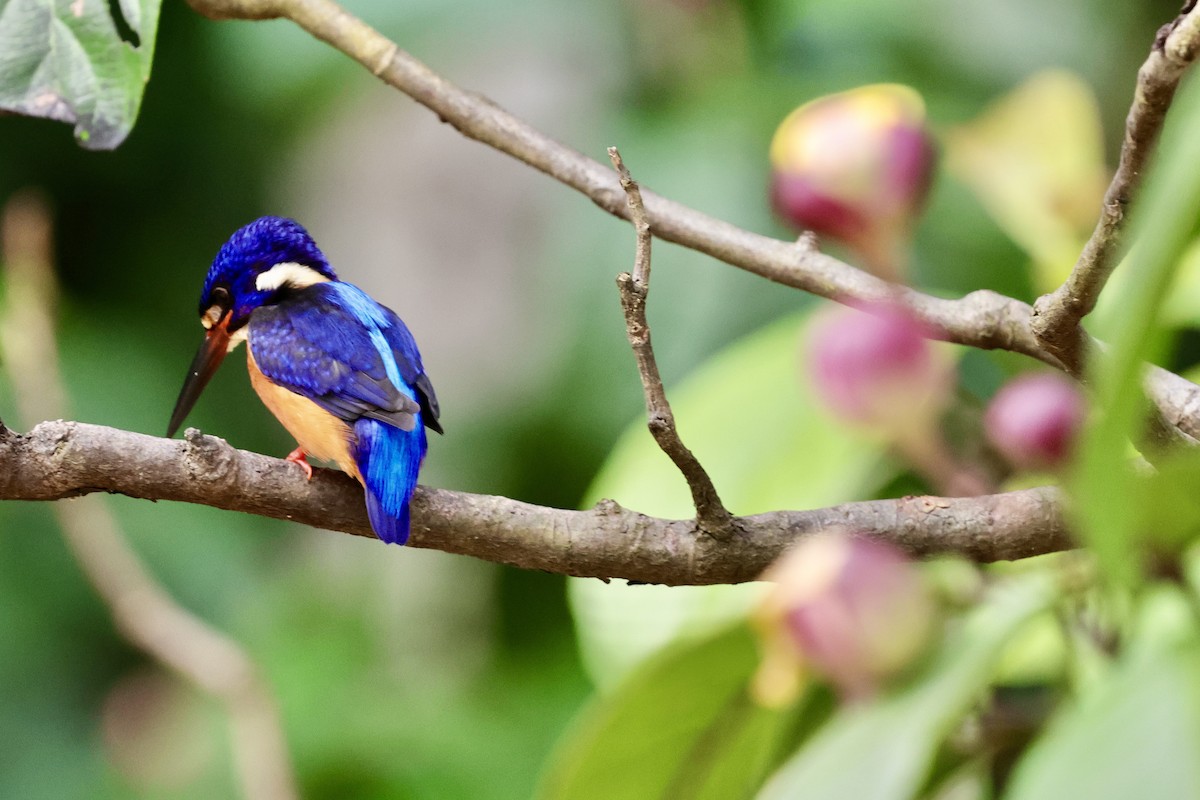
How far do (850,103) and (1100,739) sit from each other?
488 mm

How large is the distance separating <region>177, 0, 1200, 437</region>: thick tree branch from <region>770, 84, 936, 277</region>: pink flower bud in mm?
24

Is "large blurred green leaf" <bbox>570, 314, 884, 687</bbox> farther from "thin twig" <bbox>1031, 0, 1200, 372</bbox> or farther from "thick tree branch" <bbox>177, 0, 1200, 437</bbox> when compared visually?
"thin twig" <bbox>1031, 0, 1200, 372</bbox>

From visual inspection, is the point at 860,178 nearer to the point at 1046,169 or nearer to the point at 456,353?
the point at 1046,169

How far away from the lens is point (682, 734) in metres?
0.83

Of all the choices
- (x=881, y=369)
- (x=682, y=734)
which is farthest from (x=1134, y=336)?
(x=682, y=734)

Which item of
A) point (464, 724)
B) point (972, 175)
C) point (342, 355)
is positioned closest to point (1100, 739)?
point (342, 355)

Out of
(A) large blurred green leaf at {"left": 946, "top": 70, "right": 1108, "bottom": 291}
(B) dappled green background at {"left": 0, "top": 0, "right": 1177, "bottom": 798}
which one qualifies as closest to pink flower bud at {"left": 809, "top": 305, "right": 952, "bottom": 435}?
(A) large blurred green leaf at {"left": 946, "top": 70, "right": 1108, "bottom": 291}

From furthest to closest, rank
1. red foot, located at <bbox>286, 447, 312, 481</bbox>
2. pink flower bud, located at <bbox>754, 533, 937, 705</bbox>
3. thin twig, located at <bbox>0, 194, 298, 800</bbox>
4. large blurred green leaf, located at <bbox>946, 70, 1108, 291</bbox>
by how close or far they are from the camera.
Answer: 1. thin twig, located at <bbox>0, 194, 298, 800</bbox>
2. large blurred green leaf, located at <bbox>946, 70, 1108, 291</bbox>
3. red foot, located at <bbox>286, 447, 312, 481</bbox>
4. pink flower bud, located at <bbox>754, 533, 937, 705</bbox>

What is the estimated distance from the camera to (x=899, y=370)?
0.74 metres

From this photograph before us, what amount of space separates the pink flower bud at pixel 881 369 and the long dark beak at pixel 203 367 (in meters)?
0.38

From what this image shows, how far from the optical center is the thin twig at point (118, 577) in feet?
5.08

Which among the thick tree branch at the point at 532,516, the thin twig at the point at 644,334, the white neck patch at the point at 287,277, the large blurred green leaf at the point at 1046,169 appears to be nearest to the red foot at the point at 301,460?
the thick tree branch at the point at 532,516

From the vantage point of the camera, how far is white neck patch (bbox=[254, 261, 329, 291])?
85cm

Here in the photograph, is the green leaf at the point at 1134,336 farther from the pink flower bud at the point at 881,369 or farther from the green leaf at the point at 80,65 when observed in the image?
the green leaf at the point at 80,65
